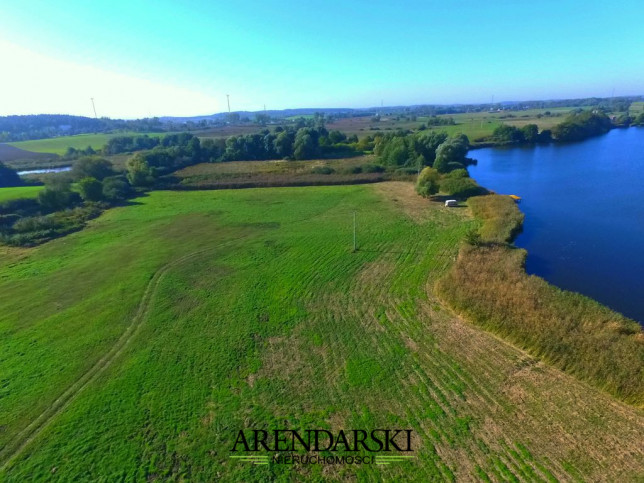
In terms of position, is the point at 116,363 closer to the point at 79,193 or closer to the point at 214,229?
the point at 214,229

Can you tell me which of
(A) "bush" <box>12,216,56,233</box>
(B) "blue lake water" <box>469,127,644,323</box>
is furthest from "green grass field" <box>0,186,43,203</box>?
(B) "blue lake water" <box>469,127,644,323</box>

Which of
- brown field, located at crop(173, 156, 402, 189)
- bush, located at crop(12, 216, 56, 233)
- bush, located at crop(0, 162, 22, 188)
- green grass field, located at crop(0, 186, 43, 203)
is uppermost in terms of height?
bush, located at crop(0, 162, 22, 188)

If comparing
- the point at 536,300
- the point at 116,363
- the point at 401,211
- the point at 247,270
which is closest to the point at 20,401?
the point at 116,363

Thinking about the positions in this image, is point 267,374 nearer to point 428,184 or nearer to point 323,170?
point 428,184

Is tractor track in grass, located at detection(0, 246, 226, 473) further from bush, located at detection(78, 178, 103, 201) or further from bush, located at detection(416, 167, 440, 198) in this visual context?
bush, located at detection(78, 178, 103, 201)

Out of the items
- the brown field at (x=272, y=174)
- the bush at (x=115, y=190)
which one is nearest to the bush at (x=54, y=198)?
the bush at (x=115, y=190)
